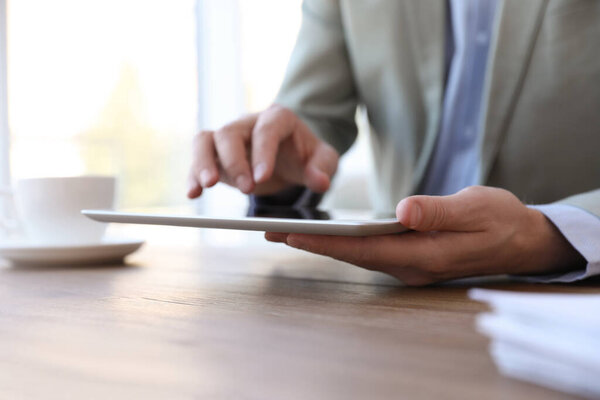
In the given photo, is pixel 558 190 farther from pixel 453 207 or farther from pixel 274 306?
pixel 274 306

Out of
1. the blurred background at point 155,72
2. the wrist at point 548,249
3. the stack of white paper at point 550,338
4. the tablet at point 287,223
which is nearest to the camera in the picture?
the stack of white paper at point 550,338

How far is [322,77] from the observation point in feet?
3.90

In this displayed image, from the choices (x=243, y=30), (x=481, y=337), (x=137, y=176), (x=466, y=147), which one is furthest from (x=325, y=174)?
(x=137, y=176)

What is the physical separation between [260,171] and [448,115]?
53cm

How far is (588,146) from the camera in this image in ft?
3.23

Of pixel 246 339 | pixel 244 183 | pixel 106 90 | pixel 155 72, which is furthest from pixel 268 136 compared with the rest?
pixel 106 90

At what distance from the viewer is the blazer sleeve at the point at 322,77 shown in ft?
3.84

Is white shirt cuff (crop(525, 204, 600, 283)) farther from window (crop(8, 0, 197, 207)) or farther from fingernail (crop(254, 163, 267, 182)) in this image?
window (crop(8, 0, 197, 207))

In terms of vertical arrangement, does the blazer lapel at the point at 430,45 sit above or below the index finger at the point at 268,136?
above

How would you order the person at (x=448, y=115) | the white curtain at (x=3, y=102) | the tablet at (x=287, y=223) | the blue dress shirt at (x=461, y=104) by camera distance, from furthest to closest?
1. the white curtain at (x=3, y=102)
2. the blue dress shirt at (x=461, y=104)
3. the person at (x=448, y=115)
4. the tablet at (x=287, y=223)

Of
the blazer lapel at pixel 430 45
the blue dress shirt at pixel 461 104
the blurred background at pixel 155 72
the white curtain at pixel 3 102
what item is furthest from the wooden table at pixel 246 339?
the blurred background at pixel 155 72

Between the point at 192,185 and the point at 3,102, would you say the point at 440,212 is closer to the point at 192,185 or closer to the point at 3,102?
the point at 192,185

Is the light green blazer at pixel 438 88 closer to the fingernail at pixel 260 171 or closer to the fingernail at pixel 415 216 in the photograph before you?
the fingernail at pixel 260 171

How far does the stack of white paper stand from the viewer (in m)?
0.19
